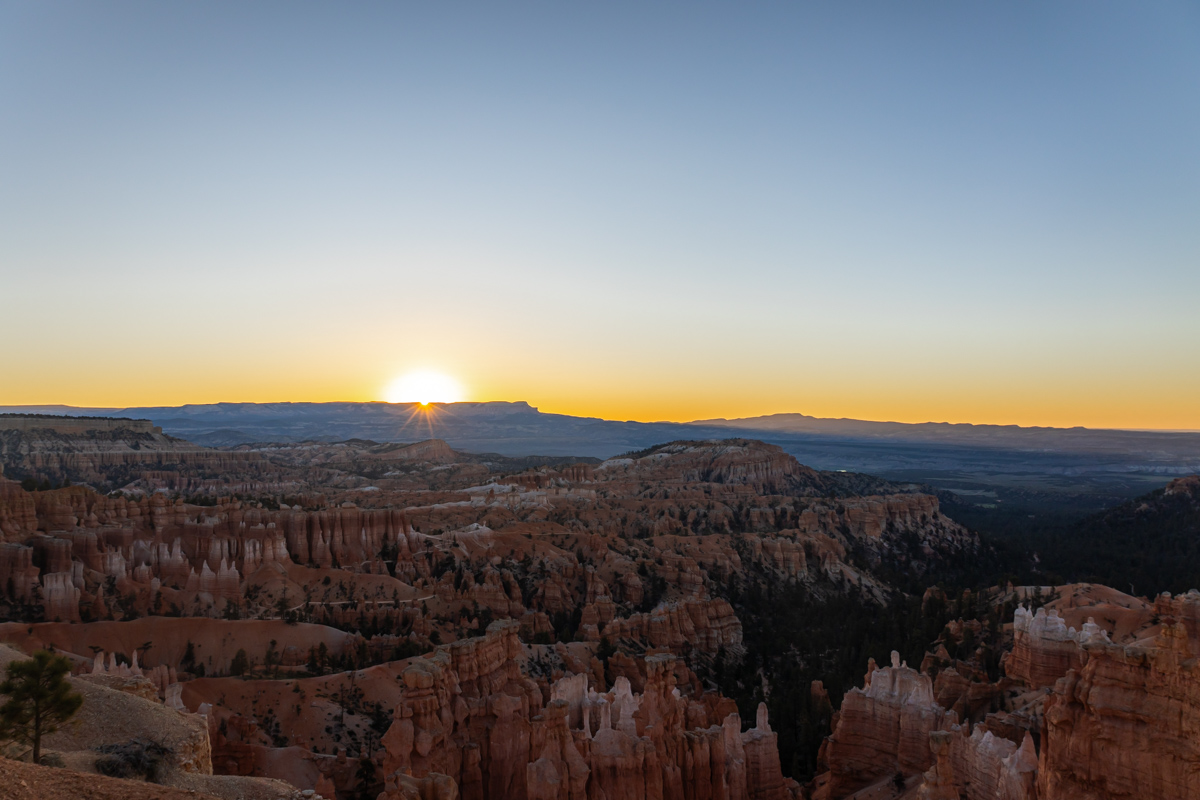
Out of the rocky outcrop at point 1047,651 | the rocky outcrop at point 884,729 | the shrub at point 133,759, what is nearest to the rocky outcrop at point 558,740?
the rocky outcrop at point 884,729

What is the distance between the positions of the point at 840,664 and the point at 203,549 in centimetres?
4425

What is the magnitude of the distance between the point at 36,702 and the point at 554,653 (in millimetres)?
27870

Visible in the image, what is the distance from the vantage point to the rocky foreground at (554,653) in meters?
18.2

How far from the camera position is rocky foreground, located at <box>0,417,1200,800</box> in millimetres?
18219

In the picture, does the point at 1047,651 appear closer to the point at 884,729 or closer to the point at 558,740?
the point at 884,729

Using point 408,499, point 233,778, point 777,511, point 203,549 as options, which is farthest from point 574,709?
point 777,511

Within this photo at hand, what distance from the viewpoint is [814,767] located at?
34406mm

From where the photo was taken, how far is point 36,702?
14.4 metres

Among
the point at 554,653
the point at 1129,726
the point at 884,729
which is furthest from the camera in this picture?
the point at 554,653

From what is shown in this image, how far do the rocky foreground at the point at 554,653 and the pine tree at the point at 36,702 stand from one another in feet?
2.95

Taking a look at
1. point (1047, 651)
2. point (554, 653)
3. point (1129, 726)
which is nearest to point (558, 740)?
point (1129, 726)

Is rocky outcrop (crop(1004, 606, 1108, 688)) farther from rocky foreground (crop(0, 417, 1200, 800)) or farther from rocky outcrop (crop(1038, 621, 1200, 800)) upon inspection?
rocky outcrop (crop(1038, 621, 1200, 800))

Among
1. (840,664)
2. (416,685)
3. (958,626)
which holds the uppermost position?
(416,685)

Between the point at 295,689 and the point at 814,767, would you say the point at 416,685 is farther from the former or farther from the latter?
the point at 814,767
